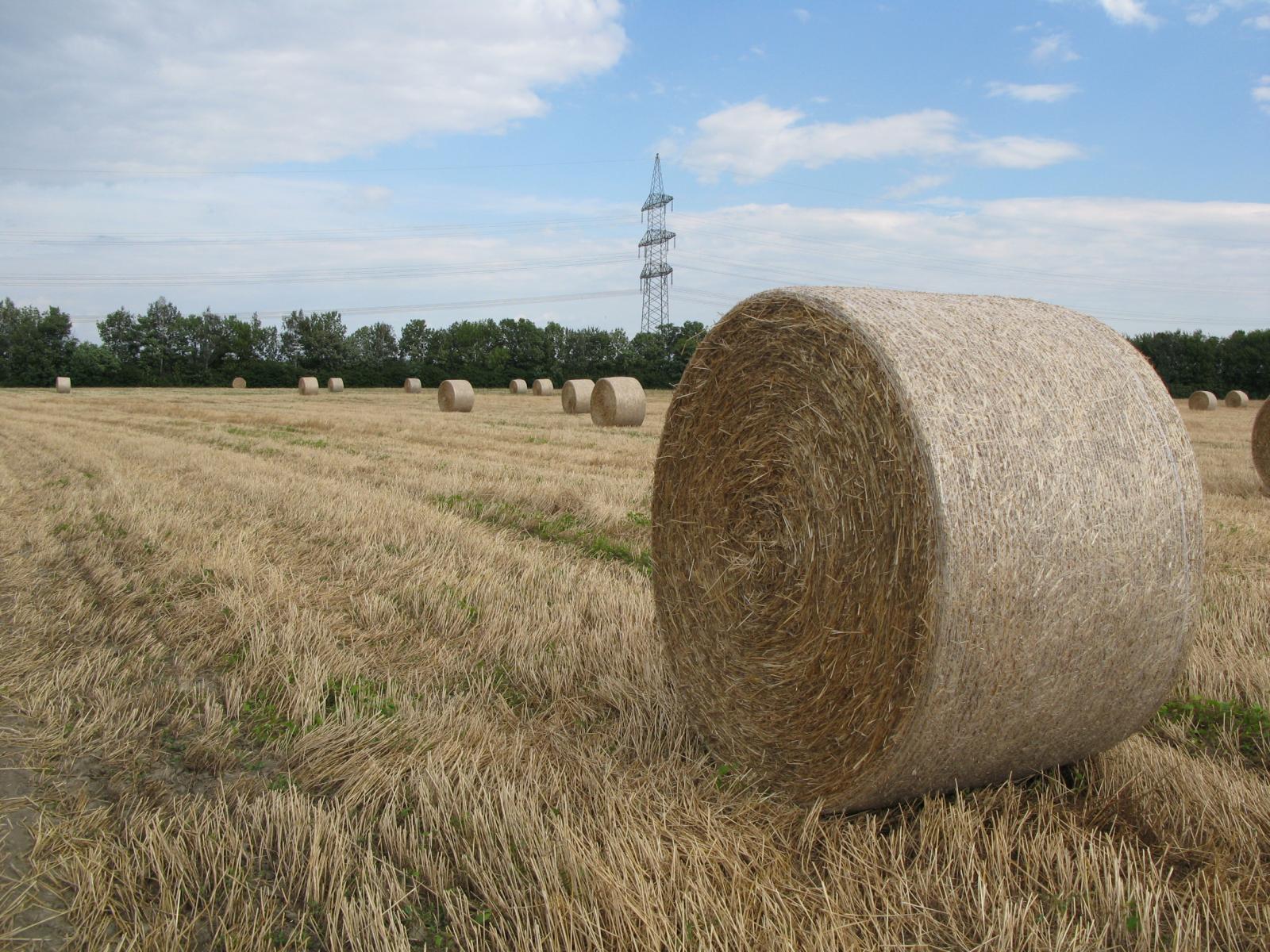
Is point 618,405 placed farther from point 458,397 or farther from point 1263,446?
point 1263,446

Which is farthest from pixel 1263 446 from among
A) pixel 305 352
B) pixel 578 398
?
pixel 305 352

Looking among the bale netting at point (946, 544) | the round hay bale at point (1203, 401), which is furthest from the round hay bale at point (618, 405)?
the round hay bale at point (1203, 401)

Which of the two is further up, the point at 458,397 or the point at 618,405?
the point at 458,397

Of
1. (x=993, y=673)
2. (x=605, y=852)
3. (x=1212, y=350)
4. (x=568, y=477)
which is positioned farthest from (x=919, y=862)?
(x=1212, y=350)

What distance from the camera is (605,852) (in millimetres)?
2893

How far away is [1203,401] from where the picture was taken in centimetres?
3666

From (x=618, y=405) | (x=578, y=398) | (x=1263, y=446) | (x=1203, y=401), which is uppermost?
(x=578, y=398)

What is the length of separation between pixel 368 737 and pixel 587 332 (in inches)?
2476

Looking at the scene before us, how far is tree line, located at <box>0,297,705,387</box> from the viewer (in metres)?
55.3

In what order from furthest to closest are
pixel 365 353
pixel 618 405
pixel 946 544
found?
1. pixel 365 353
2. pixel 618 405
3. pixel 946 544

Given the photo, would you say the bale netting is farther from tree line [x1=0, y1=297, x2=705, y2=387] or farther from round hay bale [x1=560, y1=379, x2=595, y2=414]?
tree line [x1=0, y1=297, x2=705, y2=387]

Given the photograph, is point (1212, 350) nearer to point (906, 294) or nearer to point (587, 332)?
point (587, 332)

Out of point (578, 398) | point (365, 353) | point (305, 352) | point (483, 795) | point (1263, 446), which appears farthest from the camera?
point (365, 353)

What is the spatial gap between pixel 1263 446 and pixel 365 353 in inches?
2988
